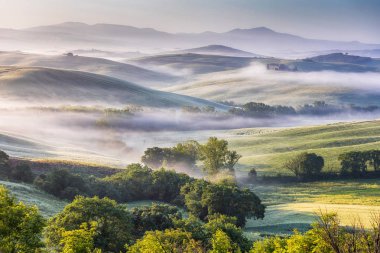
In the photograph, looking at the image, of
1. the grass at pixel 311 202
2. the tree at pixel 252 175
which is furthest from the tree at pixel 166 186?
the tree at pixel 252 175

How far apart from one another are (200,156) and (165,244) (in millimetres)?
69913

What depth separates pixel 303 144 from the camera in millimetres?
138875

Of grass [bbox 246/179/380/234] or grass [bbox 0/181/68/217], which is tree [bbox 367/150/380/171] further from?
grass [bbox 0/181/68/217]

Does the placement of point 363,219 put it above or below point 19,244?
below

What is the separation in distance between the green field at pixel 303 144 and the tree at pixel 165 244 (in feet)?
235

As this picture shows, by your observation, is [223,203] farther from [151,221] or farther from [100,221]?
[100,221]

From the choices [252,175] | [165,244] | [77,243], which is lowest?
[252,175]

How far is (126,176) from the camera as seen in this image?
78.8 metres

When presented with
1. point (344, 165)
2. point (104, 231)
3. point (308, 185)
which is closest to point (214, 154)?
point (308, 185)

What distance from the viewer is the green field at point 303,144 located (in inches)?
4605

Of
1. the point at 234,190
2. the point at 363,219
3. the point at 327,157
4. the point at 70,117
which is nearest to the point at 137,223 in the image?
the point at 234,190

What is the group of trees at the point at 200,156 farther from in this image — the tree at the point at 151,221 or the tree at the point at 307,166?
the tree at the point at 151,221

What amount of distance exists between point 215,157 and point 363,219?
136ft

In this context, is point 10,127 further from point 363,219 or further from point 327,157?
point 363,219
